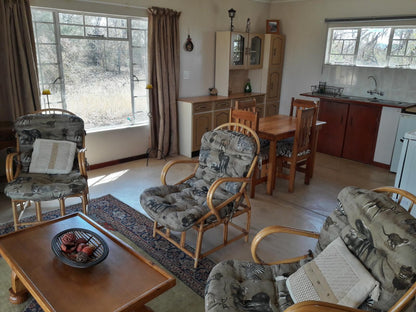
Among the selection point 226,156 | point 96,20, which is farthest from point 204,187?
point 96,20

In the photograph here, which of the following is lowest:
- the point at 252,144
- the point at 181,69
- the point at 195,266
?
the point at 195,266

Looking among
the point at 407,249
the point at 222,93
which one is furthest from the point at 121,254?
the point at 222,93

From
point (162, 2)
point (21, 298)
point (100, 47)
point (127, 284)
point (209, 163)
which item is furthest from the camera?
point (162, 2)

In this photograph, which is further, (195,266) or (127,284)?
(195,266)

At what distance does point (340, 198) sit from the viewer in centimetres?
183

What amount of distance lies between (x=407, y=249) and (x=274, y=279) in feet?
2.22

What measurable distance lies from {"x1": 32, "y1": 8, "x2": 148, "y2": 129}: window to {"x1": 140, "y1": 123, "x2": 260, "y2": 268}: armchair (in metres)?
2.12

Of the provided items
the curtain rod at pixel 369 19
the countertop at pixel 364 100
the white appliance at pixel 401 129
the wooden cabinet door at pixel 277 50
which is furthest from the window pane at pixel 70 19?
the white appliance at pixel 401 129

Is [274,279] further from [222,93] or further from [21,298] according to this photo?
[222,93]

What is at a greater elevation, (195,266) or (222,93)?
(222,93)

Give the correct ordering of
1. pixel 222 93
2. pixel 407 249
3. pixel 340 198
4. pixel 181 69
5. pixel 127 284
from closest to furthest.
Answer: pixel 407 249 → pixel 127 284 → pixel 340 198 → pixel 181 69 → pixel 222 93

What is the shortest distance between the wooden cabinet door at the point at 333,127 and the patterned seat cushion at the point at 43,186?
3.97m

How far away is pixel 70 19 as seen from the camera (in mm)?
3924

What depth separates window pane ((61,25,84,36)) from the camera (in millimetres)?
3902
